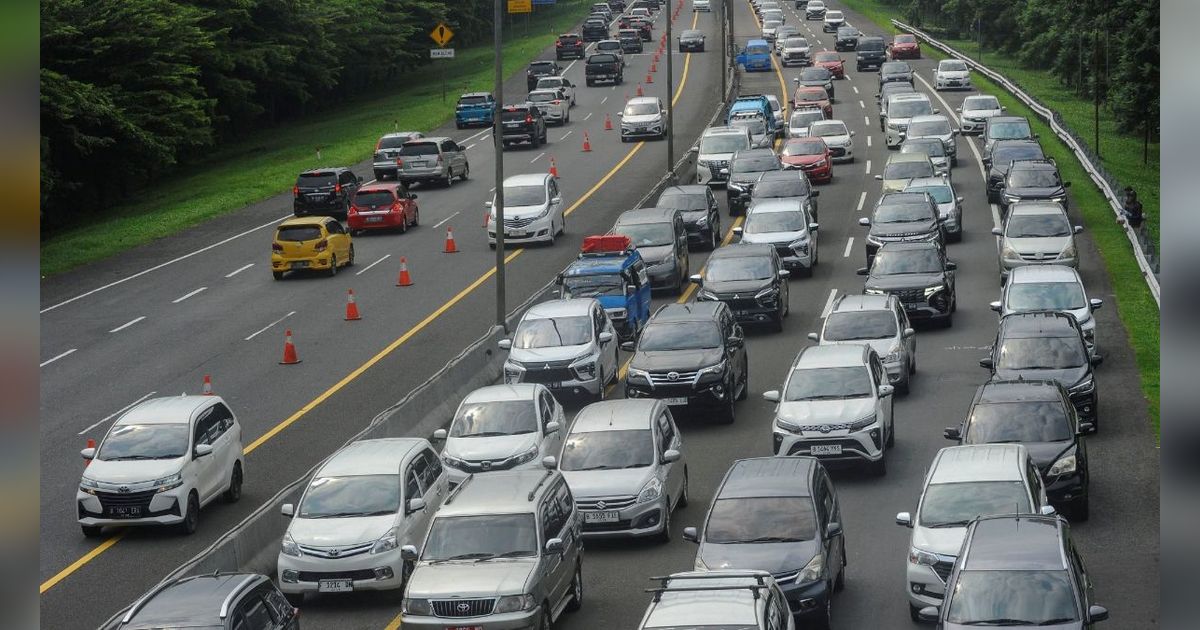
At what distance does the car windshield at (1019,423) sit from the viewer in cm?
2120

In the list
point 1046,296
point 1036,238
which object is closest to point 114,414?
point 1046,296

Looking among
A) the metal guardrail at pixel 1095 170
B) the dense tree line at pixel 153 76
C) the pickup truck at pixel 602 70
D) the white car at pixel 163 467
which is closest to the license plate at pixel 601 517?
the white car at pixel 163 467

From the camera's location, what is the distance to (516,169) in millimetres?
61531

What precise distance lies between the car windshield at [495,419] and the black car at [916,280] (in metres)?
11.7

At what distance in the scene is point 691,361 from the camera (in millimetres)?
26984

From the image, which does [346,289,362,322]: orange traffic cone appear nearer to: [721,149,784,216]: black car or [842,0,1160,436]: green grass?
[721,149,784,216]: black car

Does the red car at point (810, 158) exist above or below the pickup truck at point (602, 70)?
below

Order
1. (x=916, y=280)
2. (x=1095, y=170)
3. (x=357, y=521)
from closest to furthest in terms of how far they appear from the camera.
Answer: (x=357, y=521), (x=916, y=280), (x=1095, y=170)

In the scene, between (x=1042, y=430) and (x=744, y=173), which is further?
(x=744, y=173)

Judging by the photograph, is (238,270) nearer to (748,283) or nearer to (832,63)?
(748,283)

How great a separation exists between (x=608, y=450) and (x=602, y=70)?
235 ft

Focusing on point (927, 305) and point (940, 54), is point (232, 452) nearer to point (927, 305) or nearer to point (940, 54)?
point (927, 305)

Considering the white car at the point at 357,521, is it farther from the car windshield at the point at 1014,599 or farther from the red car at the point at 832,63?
the red car at the point at 832,63

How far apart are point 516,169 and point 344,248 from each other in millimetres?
18383
